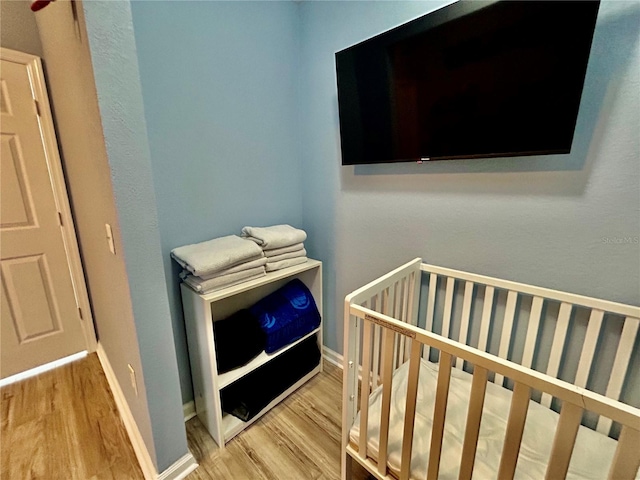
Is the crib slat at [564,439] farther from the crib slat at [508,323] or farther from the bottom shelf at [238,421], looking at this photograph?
the bottom shelf at [238,421]

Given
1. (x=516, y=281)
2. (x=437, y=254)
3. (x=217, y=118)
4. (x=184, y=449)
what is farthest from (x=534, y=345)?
(x=217, y=118)

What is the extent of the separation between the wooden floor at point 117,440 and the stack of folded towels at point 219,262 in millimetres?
808

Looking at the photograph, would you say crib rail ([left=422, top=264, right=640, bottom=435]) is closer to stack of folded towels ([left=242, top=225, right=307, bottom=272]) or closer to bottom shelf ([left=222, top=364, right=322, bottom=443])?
stack of folded towels ([left=242, top=225, right=307, bottom=272])

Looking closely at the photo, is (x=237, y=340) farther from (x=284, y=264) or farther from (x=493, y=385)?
(x=493, y=385)

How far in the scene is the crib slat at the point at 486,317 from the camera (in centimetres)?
122

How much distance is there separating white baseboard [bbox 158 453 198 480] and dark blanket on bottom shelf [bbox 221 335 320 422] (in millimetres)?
254

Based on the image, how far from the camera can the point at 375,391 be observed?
125cm

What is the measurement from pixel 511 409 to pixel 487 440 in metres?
0.43

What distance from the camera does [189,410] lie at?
5.05 ft

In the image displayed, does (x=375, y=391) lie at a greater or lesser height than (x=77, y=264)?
lesser

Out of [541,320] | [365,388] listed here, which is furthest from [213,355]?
[541,320]

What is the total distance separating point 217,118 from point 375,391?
1551 millimetres

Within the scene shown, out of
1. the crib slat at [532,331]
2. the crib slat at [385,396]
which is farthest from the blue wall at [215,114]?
the crib slat at [532,331]

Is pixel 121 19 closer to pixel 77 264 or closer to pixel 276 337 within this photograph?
pixel 276 337
